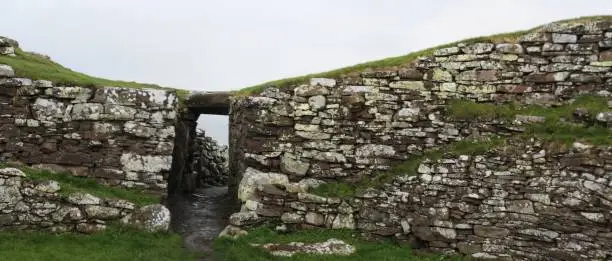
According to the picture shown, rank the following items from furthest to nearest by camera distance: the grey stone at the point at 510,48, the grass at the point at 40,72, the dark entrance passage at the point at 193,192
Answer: the dark entrance passage at the point at 193,192, the grass at the point at 40,72, the grey stone at the point at 510,48

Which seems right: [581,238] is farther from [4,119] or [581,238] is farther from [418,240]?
[4,119]

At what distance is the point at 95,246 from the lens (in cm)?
1537

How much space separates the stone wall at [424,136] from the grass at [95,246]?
7.98ft

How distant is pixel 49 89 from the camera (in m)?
17.4

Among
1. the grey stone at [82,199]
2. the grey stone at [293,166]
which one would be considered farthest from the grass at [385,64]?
the grey stone at [82,199]

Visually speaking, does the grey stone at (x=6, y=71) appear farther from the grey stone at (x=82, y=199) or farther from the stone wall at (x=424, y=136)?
the stone wall at (x=424, y=136)

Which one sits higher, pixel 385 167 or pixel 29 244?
pixel 385 167

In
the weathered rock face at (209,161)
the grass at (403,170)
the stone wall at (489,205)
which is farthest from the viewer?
the weathered rock face at (209,161)

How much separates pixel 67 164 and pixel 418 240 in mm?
11567

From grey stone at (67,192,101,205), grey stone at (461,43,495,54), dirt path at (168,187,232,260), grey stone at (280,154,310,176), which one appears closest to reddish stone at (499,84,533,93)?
grey stone at (461,43,495,54)

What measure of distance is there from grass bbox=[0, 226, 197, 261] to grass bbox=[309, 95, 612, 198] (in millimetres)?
4764

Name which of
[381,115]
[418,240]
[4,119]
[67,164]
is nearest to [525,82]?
[381,115]

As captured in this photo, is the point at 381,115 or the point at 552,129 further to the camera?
the point at 381,115

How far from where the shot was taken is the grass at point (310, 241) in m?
14.9
